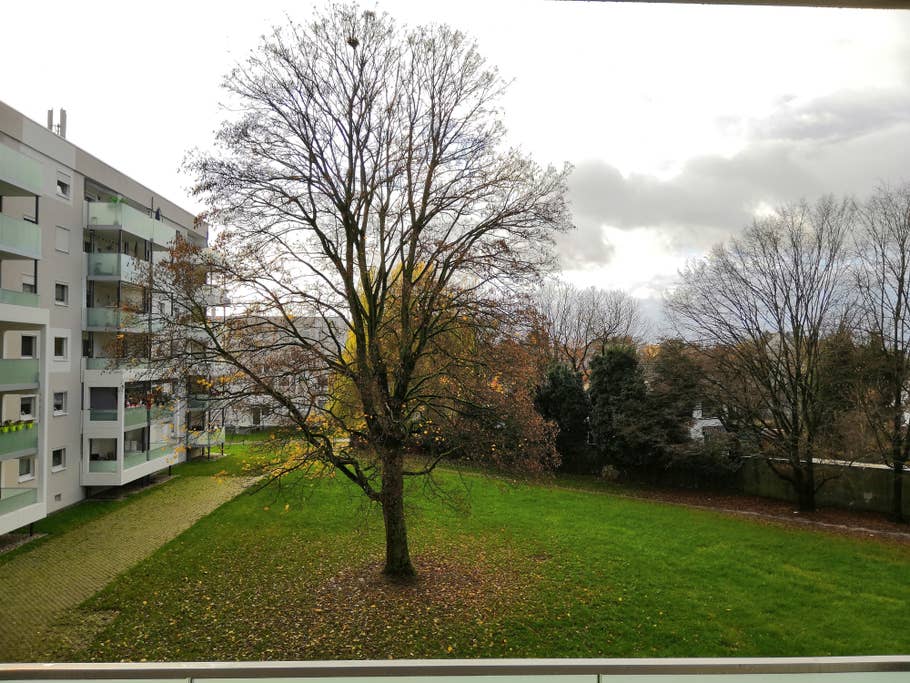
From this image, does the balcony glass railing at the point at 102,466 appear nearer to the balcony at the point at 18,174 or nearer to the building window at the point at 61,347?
the building window at the point at 61,347

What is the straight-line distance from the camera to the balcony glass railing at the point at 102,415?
7539 mm

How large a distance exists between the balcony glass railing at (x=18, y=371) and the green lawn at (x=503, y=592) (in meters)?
2.27

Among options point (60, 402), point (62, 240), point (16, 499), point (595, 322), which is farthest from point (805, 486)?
point (62, 240)

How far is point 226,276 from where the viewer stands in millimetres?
4246

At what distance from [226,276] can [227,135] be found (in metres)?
1.14

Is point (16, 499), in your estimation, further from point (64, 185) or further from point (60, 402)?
point (64, 185)

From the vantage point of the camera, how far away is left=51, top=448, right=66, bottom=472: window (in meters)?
6.95

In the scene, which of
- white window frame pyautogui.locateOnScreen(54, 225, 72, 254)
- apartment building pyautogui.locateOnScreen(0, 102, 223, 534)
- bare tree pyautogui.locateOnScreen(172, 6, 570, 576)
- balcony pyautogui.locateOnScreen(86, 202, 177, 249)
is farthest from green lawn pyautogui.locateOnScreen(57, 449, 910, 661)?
balcony pyautogui.locateOnScreen(86, 202, 177, 249)

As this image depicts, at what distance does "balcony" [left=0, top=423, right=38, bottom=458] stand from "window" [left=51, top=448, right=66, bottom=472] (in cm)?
140

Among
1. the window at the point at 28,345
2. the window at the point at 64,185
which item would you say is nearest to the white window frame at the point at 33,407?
the window at the point at 28,345

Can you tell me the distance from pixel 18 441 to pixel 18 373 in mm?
697

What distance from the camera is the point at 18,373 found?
5.45 meters

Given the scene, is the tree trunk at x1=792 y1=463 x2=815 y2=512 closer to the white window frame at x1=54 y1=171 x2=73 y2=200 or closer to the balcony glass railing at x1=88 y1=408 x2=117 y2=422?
the balcony glass railing at x1=88 y1=408 x2=117 y2=422

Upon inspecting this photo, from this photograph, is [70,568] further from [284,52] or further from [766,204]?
[766,204]
